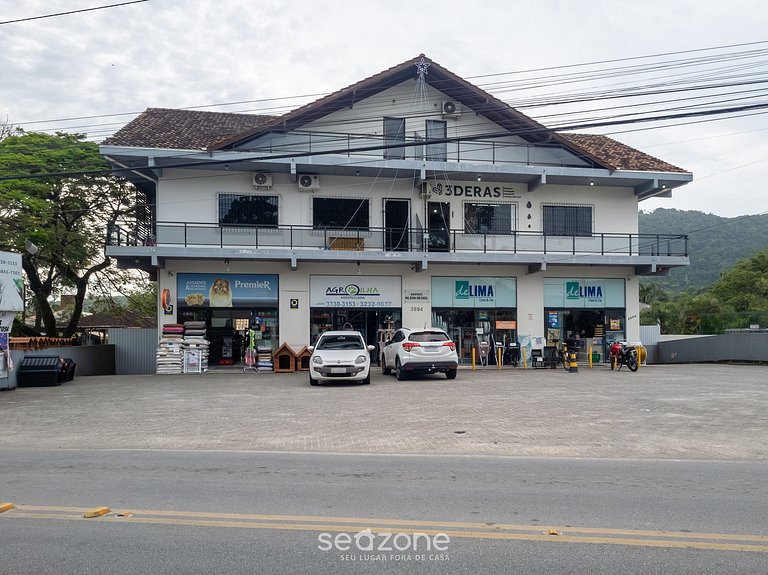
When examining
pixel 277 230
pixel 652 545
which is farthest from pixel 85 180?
pixel 652 545

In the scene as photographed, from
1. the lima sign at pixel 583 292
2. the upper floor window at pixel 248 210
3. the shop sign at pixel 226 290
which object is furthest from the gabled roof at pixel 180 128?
the lima sign at pixel 583 292

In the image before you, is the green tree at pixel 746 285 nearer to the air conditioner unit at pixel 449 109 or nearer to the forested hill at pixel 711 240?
the forested hill at pixel 711 240

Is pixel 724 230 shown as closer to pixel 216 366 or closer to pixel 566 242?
pixel 566 242

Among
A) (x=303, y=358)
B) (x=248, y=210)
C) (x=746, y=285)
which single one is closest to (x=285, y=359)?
(x=303, y=358)

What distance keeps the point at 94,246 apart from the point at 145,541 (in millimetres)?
28573

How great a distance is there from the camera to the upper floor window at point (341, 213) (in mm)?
26656

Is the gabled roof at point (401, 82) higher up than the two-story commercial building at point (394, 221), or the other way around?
the gabled roof at point (401, 82)

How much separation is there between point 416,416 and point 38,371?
13102 millimetres

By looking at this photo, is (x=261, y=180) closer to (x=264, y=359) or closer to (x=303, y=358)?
(x=264, y=359)

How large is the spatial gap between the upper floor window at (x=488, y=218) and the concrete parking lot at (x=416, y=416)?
28.6 feet

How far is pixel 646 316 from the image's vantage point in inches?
2338

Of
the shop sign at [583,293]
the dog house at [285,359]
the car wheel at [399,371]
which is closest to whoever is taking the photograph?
the car wheel at [399,371]

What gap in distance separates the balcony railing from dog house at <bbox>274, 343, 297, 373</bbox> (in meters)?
3.86

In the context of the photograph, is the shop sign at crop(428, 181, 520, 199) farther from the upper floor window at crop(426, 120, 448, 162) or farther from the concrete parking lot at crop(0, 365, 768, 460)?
the concrete parking lot at crop(0, 365, 768, 460)
